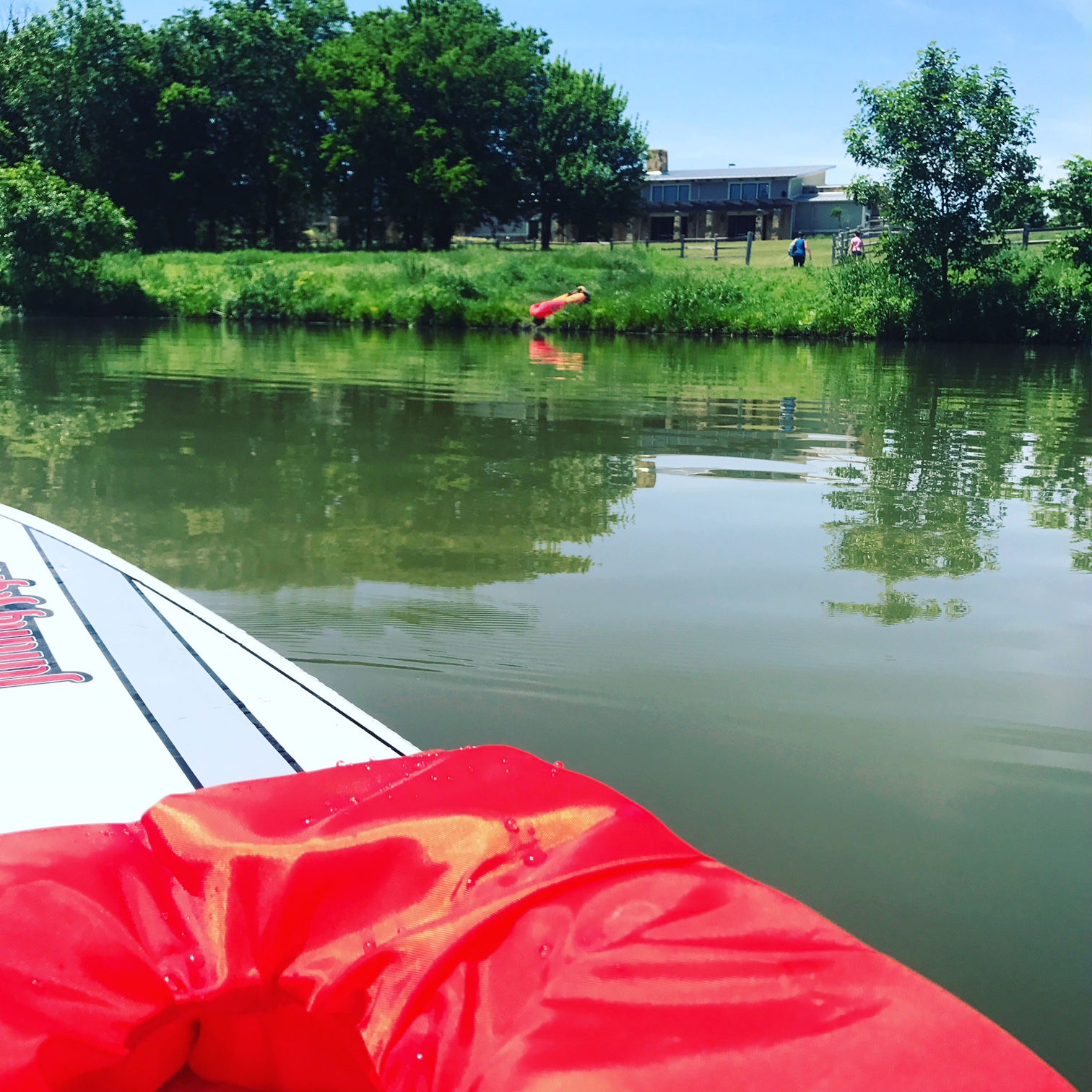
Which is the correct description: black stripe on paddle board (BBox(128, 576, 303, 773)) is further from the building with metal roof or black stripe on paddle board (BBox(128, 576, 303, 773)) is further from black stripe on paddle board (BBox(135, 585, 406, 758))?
the building with metal roof

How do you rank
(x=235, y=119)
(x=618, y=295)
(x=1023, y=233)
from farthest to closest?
(x=235, y=119) < (x=1023, y=233) < (x=618, y=295)

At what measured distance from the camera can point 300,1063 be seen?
1.42 meters

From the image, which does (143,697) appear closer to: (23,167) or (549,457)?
(549,457)

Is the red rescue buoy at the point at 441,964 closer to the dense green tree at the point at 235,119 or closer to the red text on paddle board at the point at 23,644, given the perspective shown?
the red text on paddle board at the point at 23,644

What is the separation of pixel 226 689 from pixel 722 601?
2372mm

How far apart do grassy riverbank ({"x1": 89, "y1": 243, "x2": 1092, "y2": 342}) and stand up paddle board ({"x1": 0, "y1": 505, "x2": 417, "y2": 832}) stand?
24668 mm

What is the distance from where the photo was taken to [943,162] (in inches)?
1061

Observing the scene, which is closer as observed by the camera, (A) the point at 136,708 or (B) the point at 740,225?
(A) the point at 136,708

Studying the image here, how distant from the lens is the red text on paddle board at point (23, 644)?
2.87 meters

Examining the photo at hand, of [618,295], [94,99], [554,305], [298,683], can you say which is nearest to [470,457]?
[298,683]

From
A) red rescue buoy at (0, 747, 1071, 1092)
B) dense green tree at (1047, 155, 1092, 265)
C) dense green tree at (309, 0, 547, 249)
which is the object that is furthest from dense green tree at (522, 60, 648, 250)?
red rescue buoy at (0, 747, 1071, 1092)

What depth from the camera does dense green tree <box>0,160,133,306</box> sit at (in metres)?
28.3

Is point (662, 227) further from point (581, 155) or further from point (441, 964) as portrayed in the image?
point (441, 964)

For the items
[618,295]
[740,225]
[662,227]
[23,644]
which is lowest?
[23,644]
